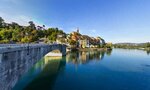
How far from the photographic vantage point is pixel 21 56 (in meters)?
20.0

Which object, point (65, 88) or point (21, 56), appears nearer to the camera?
point (21, 56)

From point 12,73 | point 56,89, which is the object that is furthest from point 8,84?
point 56,89

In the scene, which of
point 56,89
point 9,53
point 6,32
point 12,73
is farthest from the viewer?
point 6,32

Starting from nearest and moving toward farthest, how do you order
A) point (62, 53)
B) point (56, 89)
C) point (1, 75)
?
point (1, 75) < point (56, 89) < point (62, 53)

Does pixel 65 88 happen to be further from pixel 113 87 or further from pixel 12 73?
pixel 12 73

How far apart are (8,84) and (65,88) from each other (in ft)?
47.1

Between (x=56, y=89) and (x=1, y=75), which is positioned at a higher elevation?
(x=1, y=75)

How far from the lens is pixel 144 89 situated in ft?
97.8

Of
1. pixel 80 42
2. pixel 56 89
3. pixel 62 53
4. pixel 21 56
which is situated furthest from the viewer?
pixel 80 42

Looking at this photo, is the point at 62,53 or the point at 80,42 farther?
the point at 80,42

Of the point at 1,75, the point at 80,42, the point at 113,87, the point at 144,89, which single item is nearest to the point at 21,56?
the point at 1,75

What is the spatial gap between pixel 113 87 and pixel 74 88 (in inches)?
329

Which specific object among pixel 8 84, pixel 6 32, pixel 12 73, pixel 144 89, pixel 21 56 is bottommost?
pixel 144 89

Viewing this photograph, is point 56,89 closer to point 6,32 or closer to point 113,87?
point 113,87
